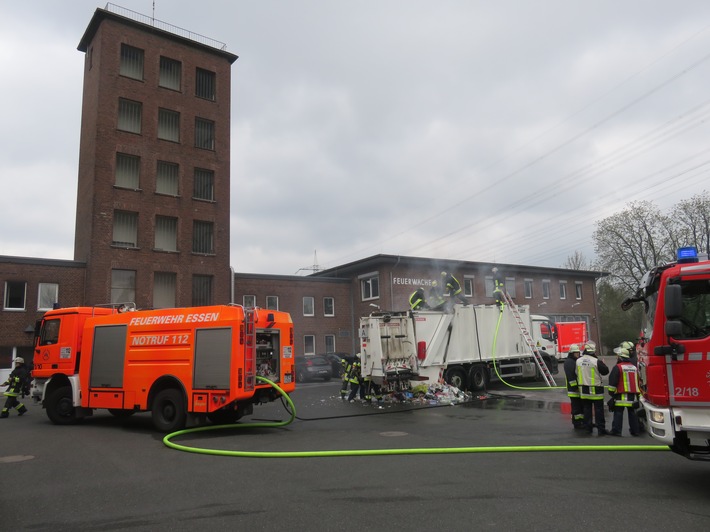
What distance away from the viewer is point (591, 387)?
911 centimetres

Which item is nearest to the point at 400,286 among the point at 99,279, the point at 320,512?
the point at 99,279

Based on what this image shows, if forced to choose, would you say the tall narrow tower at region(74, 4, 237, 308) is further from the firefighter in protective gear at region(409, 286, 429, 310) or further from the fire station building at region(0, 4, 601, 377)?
the firefighter in protective gear at region(409, 286, 429, 310)

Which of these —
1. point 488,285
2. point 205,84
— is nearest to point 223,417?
point 205,84

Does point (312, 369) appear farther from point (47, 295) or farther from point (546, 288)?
point (546, 288)

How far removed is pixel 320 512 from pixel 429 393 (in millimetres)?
10192

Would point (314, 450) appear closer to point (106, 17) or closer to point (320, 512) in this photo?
point (320, 512)

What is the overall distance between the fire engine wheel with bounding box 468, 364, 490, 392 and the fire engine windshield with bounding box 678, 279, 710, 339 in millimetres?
11358

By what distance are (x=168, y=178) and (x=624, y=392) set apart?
90.4 ft

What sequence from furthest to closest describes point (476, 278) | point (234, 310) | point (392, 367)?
1. point (476, 278)
2. point (392, 367)
3. point (234, 310)

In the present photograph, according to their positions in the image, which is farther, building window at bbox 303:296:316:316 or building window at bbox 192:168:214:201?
building window at bbox 303:296:316:316

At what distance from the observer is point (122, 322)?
1126 cm

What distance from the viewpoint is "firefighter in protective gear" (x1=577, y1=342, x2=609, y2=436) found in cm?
890

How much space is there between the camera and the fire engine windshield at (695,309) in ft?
17.8

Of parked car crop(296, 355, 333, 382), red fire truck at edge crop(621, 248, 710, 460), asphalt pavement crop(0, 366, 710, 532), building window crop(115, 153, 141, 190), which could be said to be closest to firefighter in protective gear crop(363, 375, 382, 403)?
asphalt pavement crop(0, 366, 710, 532)
